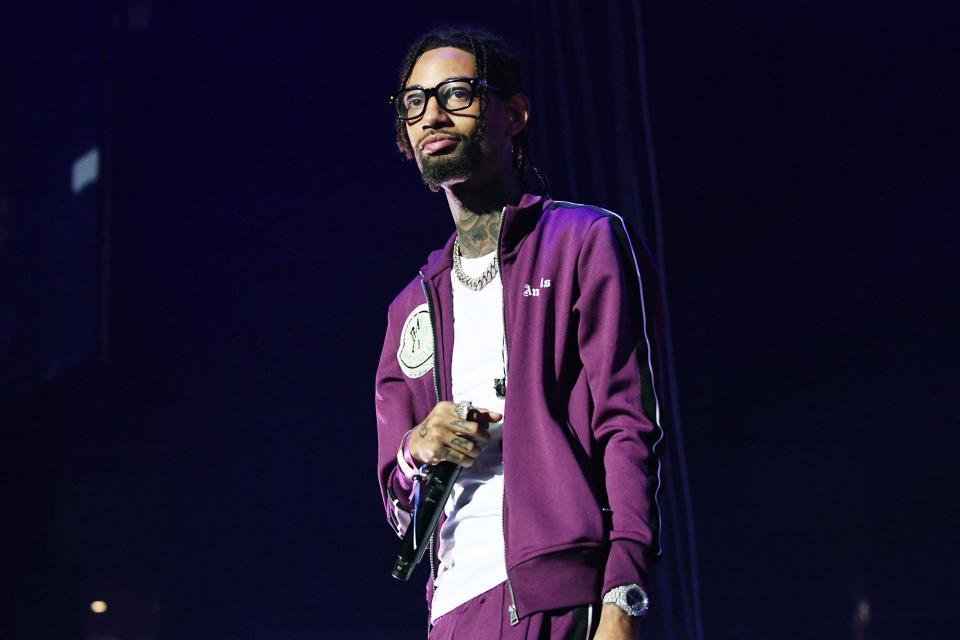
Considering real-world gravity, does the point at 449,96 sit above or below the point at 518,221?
above

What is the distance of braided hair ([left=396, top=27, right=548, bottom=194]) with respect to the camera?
150 cm

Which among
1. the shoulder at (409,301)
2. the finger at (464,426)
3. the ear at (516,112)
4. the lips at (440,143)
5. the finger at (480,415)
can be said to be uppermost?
the ear at (516,112)

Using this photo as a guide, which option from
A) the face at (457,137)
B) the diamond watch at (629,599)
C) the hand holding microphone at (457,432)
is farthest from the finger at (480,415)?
the face at (457,137)

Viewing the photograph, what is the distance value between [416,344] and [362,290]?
2225mm

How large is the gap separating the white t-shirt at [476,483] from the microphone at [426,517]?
52 mm

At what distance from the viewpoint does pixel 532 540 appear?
1165 millimetres

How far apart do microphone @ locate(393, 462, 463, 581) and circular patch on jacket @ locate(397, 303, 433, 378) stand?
22 centimetres

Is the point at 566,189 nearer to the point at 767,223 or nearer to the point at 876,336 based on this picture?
the point at 767,223

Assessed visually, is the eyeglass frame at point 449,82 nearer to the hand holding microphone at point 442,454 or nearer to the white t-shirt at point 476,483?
the white t-shirt at point 476,483

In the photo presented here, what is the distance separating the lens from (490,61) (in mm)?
1502

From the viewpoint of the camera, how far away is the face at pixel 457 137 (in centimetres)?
143

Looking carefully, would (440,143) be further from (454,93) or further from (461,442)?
(461,442)

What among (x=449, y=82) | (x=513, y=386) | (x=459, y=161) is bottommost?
(x=513, y=386)

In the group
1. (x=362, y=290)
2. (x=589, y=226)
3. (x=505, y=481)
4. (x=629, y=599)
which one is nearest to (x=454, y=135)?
(x=589, y=226)
